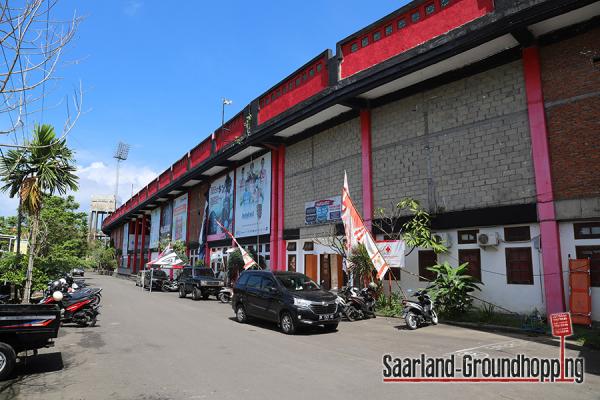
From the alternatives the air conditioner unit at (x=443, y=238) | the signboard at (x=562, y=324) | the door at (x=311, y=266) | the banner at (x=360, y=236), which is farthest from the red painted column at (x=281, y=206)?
the signboard at (x=562, y=324)

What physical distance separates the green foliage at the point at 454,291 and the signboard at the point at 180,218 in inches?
1249

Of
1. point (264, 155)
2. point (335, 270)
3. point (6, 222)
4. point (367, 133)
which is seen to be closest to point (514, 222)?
point (367, 133)

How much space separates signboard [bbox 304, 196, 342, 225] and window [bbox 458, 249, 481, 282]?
22.0ft

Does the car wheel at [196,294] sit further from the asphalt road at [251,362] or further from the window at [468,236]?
the window at [468,236]

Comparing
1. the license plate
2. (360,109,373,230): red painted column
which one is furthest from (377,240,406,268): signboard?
the license plate

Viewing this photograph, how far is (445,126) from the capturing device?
51.1 feet

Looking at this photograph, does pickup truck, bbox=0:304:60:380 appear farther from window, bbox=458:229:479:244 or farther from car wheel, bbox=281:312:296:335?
window, bbox=458:229:479:244

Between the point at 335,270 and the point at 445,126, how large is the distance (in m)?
8.88

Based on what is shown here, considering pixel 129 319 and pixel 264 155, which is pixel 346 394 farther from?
pixel 264 155

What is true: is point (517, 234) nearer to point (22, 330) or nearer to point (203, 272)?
point (22, 330)

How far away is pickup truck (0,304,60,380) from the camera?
6.71 m

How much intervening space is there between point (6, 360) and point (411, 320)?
9823 mm

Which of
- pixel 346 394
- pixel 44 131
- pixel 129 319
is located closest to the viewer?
pixel 346 394

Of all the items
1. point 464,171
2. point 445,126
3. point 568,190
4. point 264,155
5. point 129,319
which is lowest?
point 129,319
